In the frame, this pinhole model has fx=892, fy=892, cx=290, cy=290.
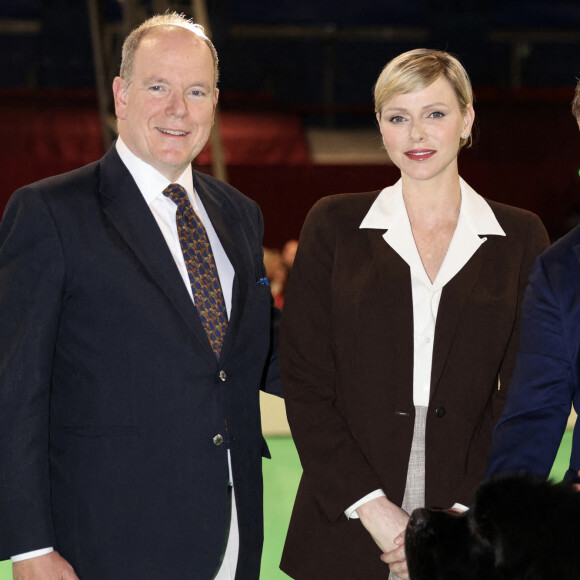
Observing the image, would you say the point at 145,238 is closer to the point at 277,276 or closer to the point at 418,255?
the point at 418,255

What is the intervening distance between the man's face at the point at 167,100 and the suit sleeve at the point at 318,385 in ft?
1.18

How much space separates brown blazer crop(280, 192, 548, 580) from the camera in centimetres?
194

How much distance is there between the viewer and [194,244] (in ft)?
6.68

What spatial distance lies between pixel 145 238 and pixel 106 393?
1.13 ft

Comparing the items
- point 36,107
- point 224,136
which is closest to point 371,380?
point 224,136

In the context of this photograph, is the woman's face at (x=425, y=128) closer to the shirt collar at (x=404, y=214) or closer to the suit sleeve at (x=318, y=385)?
the shirt collar at (x=404, y=214)

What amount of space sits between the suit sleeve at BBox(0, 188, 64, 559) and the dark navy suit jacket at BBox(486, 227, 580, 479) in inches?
35.6

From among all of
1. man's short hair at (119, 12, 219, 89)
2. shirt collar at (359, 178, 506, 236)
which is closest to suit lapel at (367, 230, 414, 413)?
shirt collar at (359, 178, 506, 236)

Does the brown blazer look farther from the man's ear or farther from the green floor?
the green floor

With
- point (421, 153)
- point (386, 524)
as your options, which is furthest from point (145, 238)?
point (386, 524)

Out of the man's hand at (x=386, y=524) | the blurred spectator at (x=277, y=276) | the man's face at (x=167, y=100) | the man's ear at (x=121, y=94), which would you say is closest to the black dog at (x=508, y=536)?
the man's hand at (x=386, y=524)

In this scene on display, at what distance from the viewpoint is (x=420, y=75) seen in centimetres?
195

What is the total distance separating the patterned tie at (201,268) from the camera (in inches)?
78.0

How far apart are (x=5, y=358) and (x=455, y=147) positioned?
108cm
